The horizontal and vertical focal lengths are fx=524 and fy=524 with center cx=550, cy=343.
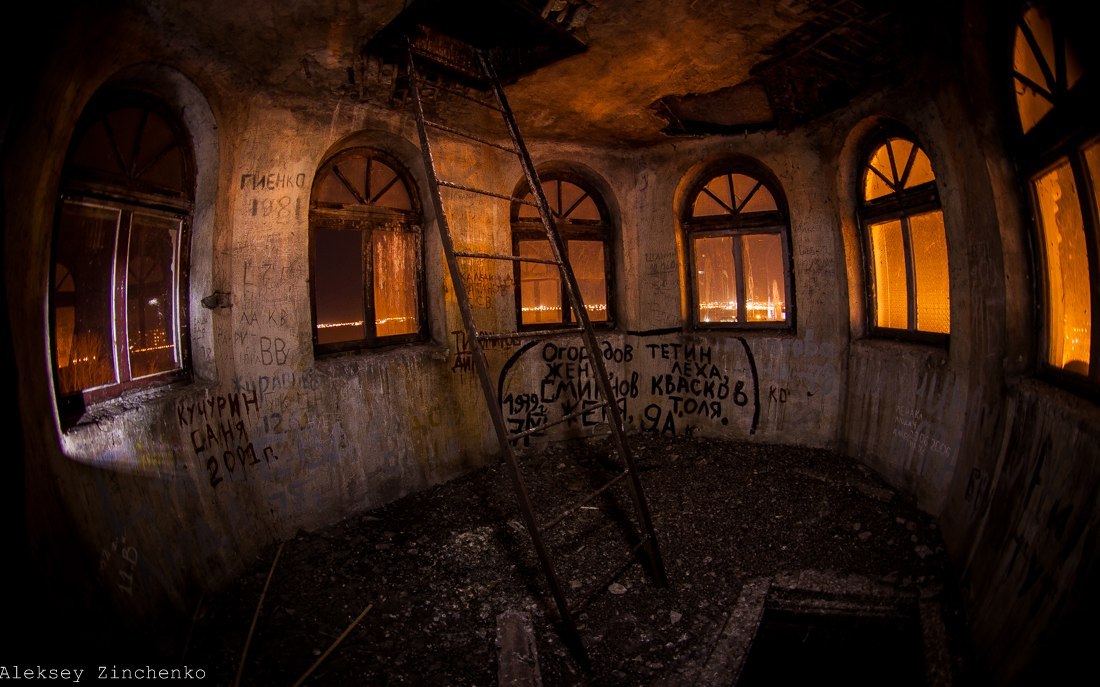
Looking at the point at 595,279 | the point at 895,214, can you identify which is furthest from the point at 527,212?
the point at 895,214

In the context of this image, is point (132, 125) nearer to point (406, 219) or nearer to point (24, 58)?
point (24, 58)

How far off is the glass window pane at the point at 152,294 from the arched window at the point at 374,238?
3.38 feet

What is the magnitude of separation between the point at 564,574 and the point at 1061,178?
3516 mm

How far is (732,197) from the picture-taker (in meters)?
5.98

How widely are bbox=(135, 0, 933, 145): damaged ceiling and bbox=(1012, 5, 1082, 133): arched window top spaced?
80 cm

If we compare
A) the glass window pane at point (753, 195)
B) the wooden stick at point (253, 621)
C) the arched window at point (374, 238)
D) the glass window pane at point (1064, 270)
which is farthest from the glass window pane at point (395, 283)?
the glass window pane at point (1064, 270)

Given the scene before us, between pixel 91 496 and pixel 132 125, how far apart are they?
2143 millimetres

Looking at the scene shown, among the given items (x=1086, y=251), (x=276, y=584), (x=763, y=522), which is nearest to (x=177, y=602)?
(x=276, y=584)

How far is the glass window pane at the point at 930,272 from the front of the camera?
4172 mm

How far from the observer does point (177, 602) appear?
2.80 meters

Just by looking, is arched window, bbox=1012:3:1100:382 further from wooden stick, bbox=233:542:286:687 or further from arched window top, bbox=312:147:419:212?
arched window top, bbox=312:147:419:212

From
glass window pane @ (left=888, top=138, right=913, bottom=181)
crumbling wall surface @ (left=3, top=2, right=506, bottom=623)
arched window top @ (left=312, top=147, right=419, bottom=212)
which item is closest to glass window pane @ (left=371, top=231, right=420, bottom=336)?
crumbling wall surface @ (left=3, top=2, right=506, bottom=623)

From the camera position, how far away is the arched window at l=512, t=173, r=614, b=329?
5926 millimetres

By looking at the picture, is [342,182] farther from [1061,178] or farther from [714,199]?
[1061,178]
